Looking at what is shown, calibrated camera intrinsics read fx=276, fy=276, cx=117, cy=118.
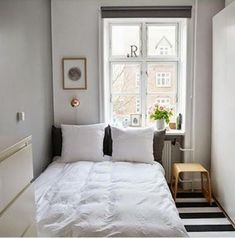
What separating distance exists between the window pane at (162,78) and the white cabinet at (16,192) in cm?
269

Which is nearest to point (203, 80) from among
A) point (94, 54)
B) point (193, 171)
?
point (193, 171)

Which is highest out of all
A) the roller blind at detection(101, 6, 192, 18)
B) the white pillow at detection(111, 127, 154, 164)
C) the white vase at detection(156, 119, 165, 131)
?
the roller blind at detection(101, 6, 192, 18)

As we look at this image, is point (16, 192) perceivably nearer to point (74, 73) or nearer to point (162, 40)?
point (74, 73)

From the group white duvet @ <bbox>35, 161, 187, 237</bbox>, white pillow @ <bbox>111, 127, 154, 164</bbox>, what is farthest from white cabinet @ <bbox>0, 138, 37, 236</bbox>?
white pillow @ <bbox>111, 127, 154, 164</bbox>

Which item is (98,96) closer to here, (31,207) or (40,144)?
(40,144)

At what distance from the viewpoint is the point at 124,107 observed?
12.5 ft

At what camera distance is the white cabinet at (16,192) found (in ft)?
3.34

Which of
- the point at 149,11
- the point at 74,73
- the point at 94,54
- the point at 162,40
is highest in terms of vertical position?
the point at 149,11

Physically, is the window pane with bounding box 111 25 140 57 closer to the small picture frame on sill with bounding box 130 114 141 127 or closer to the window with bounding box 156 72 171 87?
the window with bounding box 156 72 171 87

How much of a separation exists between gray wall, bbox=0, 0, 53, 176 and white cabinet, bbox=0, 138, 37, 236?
66cm

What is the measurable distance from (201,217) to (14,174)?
7.60 feet

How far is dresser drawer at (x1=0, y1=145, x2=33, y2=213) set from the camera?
1.01m

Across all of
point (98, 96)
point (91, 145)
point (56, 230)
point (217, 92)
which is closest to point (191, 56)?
point (217, 92)

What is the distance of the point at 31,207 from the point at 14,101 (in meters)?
1.28
